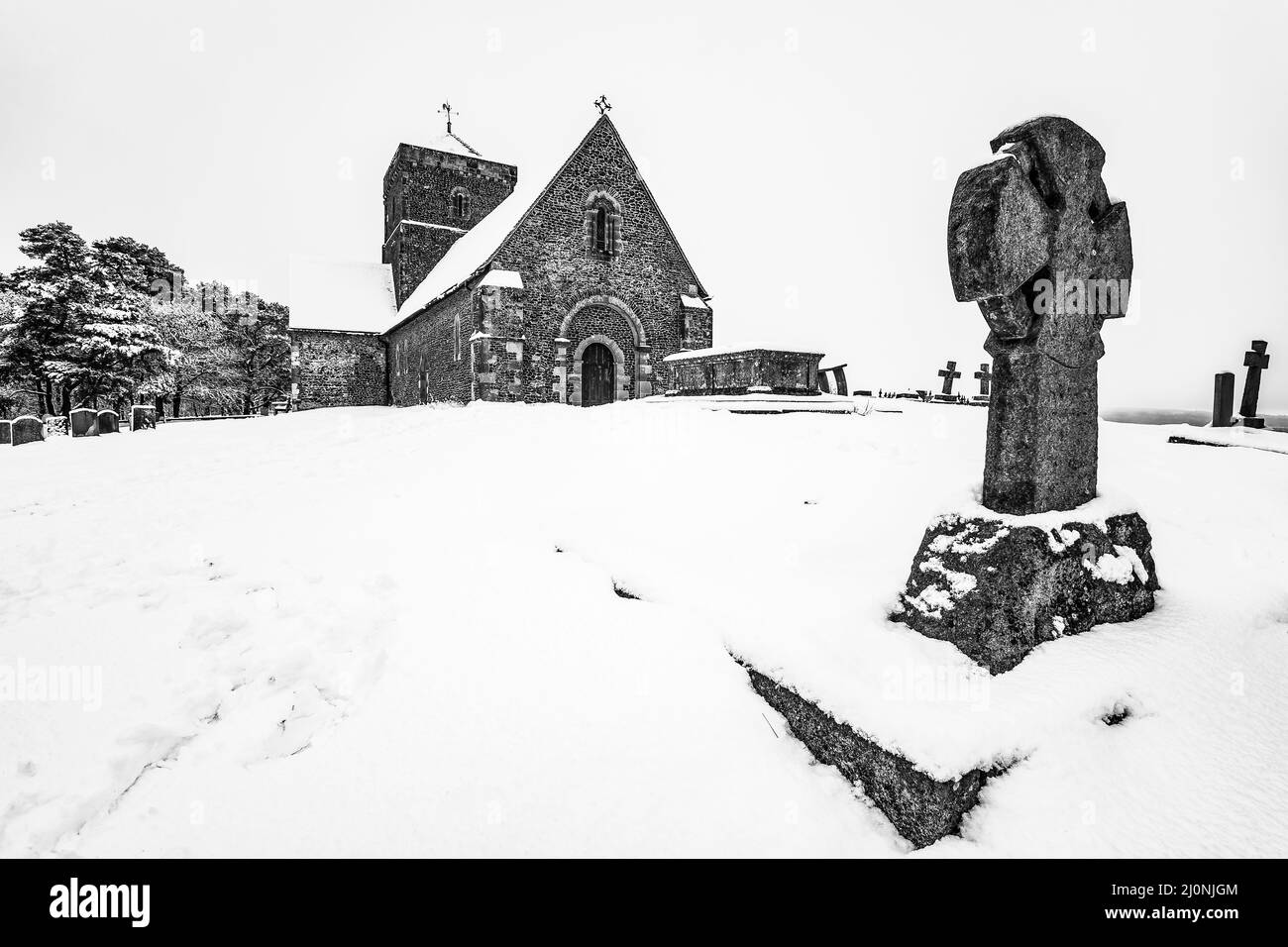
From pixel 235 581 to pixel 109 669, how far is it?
3.79ft

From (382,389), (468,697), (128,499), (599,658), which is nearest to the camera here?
(468,697)

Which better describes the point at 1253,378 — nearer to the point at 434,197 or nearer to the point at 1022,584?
the point at 1022,584

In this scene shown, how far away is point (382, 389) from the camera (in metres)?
26.5

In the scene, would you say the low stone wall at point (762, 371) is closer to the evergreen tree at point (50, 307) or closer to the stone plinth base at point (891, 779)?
the stone plinth base at point (891, 779)

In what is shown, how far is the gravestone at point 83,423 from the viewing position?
16.7 m

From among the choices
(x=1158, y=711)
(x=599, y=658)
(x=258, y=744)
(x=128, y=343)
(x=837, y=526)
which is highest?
(x=128, y=343)

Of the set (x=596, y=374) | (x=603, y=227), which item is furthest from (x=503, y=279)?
(x=603, y=227)

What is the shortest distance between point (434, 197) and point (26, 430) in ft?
58.9

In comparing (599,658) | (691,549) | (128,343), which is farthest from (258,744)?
(128,343)

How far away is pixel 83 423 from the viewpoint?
1681 cm

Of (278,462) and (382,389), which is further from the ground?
(382,389)

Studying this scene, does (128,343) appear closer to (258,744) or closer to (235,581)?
(235,581)

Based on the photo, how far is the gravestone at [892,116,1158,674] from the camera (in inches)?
105

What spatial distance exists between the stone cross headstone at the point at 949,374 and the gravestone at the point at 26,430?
25.1m
